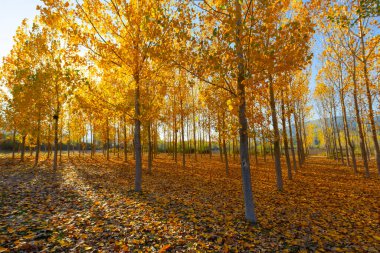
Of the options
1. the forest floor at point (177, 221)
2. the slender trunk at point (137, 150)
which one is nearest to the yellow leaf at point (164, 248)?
the forest floor at point (177, 221)

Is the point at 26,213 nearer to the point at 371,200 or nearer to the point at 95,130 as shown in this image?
the point at 371,200

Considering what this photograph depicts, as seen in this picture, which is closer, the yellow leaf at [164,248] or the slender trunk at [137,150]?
the yellow leaf at [164,248]

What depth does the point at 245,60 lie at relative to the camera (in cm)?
496

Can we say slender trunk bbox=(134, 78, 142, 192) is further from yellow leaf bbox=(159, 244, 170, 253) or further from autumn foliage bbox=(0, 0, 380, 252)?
yellow leaf bbox=(159, 244, 170, 253)

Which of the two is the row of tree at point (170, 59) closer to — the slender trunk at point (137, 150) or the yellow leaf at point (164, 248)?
the slender trunk at point (137, 150)

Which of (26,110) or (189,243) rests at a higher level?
(26,110)

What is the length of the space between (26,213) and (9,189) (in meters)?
3.84

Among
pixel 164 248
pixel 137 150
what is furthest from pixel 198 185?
pixel 164 248

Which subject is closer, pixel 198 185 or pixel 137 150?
pixel 137 150

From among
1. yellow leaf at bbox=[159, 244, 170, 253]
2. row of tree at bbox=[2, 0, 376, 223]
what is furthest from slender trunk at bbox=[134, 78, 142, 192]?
yellow leaf at bbox=[159, 244, 170, 253]

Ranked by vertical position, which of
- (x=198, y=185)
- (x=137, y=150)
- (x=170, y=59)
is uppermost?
(x=170, y=59)

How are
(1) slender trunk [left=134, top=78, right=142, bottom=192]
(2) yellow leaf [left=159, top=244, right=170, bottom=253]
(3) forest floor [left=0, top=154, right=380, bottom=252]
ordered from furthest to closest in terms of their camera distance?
1. (1) slender trunk [left=134, top=78, right=142, bottom=192]
2. (3) forest floor [left=0, top=154, right=380, bottom=252]
3. (2) yellow leaf [left=159, top=244, right=170, bottom=253]

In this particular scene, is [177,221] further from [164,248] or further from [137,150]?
[137,150]

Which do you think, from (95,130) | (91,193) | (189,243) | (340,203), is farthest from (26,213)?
(95,130)
